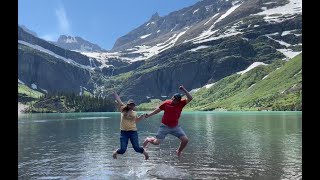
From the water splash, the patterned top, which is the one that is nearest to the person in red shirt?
the patterned top

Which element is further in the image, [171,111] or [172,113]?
[172,113]

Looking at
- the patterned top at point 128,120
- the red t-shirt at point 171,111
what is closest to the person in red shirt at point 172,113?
the red t-shirt at point 171,111

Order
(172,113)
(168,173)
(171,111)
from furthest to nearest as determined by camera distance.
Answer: (168,173)
(172,113)
(171,111)

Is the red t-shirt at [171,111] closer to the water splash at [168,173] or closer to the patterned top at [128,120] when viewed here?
the patterned top at [128,120]

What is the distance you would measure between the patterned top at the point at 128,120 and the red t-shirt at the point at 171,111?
1727 mm

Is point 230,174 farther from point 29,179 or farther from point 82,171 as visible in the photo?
point 29,179

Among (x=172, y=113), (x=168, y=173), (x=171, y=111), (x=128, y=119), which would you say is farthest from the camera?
(x=168, y=173)

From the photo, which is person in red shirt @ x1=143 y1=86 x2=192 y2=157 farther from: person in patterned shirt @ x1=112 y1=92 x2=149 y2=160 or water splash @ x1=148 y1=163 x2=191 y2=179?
water splash @ x1=148 y1=163 x2=191 y2=179

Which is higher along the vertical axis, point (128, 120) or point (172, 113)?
point (172, 113)

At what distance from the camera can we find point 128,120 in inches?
904

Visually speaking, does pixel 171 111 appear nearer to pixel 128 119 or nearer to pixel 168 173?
pixel 128 119

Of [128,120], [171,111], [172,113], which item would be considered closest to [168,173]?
[172,113]

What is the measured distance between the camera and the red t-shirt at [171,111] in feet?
75.5

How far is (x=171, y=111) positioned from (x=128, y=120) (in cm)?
263
